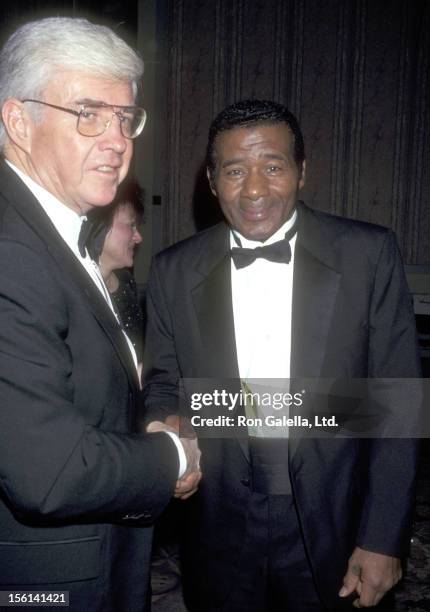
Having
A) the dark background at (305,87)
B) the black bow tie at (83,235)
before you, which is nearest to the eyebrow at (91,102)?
the black bow tie at (83,235)

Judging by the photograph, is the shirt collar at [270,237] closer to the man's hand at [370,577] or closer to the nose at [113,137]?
the nose at [113,137]

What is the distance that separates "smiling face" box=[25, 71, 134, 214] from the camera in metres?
1.24

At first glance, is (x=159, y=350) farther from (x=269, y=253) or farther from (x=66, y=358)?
(x=66, y=358)

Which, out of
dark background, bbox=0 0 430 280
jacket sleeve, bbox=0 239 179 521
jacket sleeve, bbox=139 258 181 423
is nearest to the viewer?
jacket sleeve, bbox=0 239 179 521

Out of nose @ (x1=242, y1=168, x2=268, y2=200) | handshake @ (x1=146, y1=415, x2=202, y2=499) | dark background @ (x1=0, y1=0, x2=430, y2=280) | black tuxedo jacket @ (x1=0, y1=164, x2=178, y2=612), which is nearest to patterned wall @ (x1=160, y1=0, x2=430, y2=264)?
dark background @ (x1=0, y1=0, x2=430, y2=280)

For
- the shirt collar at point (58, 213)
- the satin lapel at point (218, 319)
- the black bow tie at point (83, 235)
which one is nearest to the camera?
the shirt collar at point (58, 213)

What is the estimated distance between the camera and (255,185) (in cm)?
176

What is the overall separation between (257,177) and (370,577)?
1.21 meters

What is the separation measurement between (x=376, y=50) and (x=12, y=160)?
469cm

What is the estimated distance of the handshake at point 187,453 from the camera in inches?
58.8

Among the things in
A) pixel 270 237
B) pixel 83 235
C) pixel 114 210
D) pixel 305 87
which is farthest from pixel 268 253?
pixel 305 87

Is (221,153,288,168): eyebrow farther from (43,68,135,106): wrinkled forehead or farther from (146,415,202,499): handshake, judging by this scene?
(146,415,202,499): handshake

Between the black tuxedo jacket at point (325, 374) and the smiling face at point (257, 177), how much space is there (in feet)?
0.34

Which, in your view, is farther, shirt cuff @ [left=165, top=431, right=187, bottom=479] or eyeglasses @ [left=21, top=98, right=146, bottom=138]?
shirt cuff @ [left=165, top=431, right=187, bottom=479]
